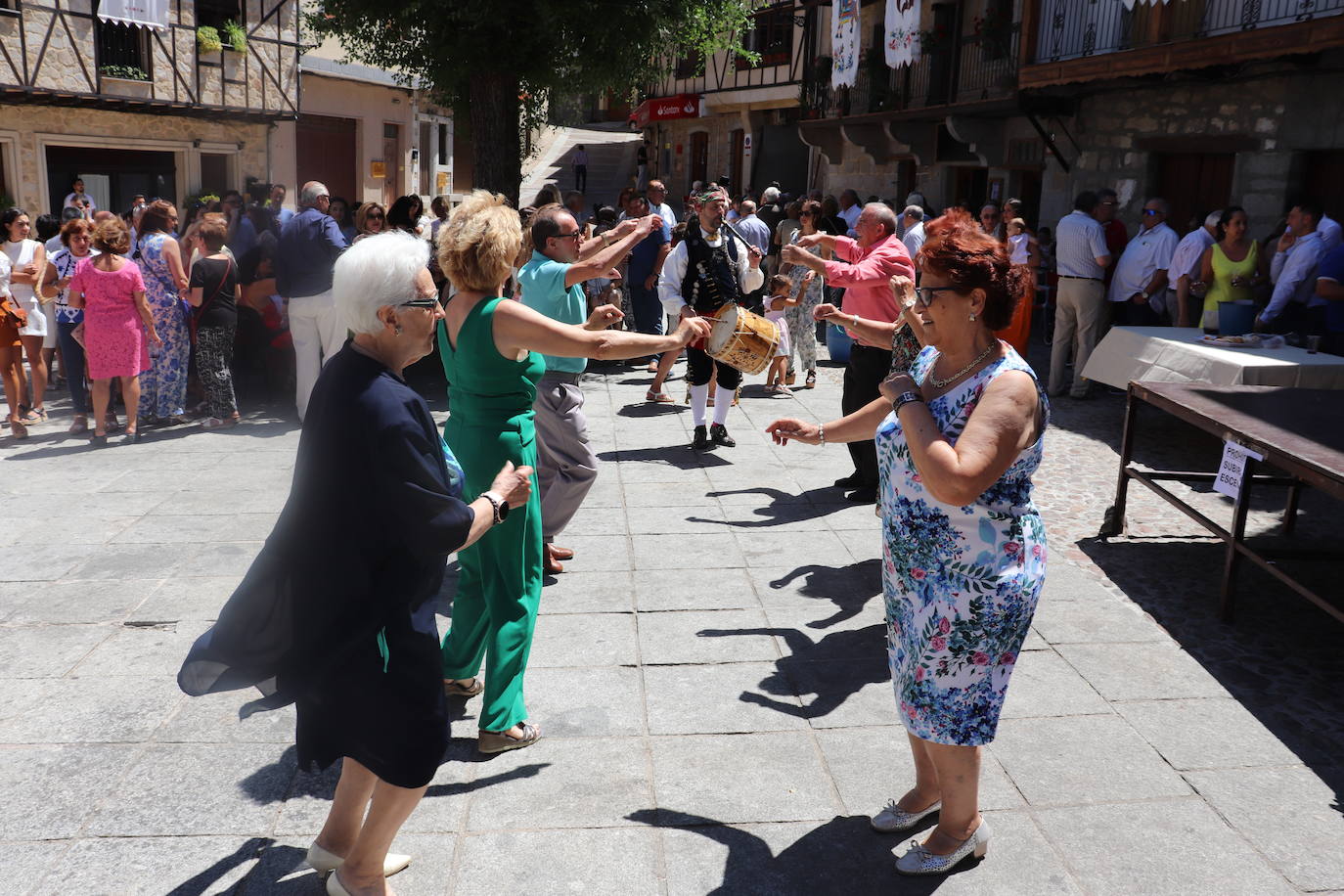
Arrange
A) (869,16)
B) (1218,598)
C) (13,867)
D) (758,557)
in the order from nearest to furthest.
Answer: (13,867)
(1218,598)
(758,557)
(869,16)

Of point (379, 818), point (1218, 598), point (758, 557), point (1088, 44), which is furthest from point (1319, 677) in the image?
point (1088, 44)

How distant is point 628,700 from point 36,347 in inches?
277

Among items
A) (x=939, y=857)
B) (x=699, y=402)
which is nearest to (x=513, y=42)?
(x=699, y=402)

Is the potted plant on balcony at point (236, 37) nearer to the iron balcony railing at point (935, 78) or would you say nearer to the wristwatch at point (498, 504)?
the iron balcony railing at point (935, 78)

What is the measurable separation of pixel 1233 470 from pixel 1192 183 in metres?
9.13

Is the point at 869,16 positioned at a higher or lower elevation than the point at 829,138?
higher

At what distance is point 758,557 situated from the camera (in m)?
5.75

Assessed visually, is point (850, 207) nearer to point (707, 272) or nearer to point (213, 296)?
point (707, 272)

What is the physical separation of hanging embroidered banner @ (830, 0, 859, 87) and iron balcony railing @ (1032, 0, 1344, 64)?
279 inches

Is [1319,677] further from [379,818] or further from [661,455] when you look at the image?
[661,455]

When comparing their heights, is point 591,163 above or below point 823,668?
above

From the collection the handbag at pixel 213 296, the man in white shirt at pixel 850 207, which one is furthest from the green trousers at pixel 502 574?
the man in white shirt at pixel 850 207

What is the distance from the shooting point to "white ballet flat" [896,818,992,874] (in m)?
3.04

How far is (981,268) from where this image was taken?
274 centimetres
